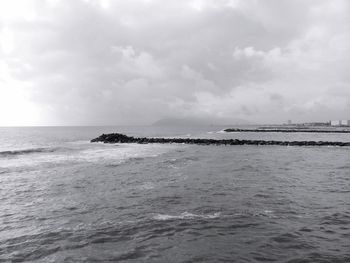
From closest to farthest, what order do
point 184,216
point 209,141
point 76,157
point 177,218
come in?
point 177,218
point 184,216
point 76,157
point 209,141

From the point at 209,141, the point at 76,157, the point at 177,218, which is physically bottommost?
the point at 177,218

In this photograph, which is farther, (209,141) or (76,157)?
(209,141)

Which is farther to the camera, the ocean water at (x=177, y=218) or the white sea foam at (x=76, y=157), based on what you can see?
the white sea foam at (x=76, y=157)

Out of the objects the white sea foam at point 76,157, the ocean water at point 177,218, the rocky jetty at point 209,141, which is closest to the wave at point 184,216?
the ocean water at point 177,218

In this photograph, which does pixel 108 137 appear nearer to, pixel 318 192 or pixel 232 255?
pixel 318 192

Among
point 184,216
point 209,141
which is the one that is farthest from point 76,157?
point 209,141

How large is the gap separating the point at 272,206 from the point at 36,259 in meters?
10.8

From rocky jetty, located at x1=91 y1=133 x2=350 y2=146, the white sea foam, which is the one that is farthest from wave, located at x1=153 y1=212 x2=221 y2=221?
rocky jetty, located at x1=91 y1=133 x2=350 y2=146

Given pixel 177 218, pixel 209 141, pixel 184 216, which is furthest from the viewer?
pixel 209 141

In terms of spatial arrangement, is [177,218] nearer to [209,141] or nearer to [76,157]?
[76,157]

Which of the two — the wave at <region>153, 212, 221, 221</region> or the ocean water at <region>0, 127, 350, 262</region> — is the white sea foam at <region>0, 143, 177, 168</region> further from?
the wave at <region>153, 212, 221, 221</region>

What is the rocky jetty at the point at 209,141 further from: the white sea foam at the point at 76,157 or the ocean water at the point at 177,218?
the ocean water at the point at 177,218

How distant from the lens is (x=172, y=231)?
37.2 feet

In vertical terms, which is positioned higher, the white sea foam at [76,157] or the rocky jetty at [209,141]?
the rocky jetty at [209,141]
